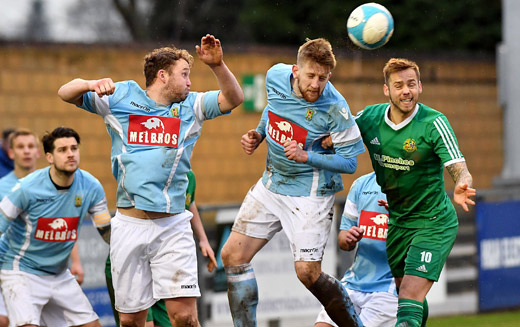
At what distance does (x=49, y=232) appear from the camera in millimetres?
7422

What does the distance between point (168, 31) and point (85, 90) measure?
19057 millimetres

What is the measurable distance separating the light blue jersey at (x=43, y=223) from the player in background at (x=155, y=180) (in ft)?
3.59

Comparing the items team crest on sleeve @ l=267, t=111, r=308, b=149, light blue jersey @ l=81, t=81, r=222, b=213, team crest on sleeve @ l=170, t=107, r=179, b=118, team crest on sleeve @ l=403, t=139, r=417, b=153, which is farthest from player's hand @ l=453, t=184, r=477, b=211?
team crest on sleeve @ l=170, t=107, r=179, b=118

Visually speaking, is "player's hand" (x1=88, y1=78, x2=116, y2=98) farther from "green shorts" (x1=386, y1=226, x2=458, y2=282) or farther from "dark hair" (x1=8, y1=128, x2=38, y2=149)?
"dark hair" (x1=8, y1=128, x2=38, y2=149)

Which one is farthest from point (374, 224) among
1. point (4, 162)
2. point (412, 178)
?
point (4, 162)

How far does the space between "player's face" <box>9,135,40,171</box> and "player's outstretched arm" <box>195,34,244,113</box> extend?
321 centimetres

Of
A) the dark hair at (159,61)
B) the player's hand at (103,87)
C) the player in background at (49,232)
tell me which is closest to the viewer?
the player's hand at (103,87)

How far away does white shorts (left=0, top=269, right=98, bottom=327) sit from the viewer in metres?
7.30

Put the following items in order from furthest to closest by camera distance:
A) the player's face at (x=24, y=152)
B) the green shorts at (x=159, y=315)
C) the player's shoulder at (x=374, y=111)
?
the player's face at (x=24, y=152)
the green shorts at (x=159, y=315)
the player's shoulder at (x=374, y=111)

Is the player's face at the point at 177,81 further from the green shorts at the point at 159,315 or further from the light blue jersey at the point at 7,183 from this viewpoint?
the light blue jersey at the point at 7,183

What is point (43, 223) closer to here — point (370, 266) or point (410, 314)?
point (370, 266)

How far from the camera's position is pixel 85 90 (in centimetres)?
612

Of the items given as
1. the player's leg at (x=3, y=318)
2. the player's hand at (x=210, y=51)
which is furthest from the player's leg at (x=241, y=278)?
the player's leg at (x=3, y=318)

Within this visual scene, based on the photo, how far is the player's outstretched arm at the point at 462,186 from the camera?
596 cm
